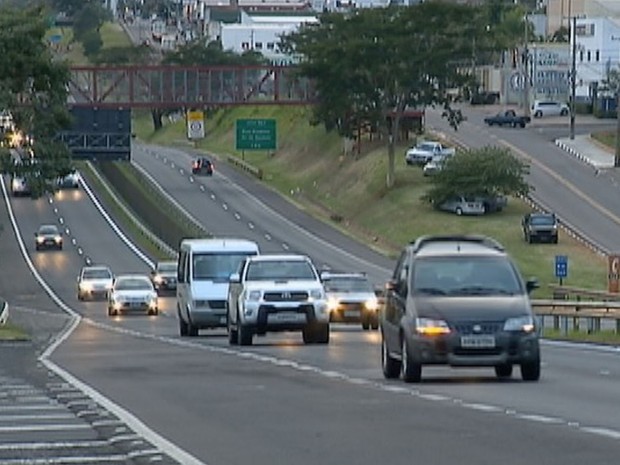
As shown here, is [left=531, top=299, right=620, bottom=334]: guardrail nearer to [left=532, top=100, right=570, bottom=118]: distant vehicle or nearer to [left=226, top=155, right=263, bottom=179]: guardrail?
[left=226, top=155, right=263, bottom=179]: guardrail

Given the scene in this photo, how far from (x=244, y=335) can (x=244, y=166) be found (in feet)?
308

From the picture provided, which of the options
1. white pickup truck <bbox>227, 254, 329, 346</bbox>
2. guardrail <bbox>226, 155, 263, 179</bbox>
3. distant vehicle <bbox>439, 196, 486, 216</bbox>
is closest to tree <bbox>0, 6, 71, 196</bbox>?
white pickup truck <bbox>227, 254, 329, 346</bbox>

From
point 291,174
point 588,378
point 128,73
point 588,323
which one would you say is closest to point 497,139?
point 291,174

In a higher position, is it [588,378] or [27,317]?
[588,378]

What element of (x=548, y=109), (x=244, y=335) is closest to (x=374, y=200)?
(x=548, y=109)

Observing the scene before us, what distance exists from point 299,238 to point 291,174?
1155 inches

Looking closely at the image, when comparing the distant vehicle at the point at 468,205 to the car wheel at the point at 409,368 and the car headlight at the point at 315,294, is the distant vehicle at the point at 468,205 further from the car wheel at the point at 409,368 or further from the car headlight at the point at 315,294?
the car wheel at the point at 409,368

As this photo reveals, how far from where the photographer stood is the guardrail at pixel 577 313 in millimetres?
40625

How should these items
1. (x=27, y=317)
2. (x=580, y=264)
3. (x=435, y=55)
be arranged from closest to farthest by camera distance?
(x=27, y=317)
(x=580, y=264)
(x=435, y=55)

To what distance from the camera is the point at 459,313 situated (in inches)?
915

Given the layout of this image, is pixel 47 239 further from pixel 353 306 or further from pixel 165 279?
pixel 353 306

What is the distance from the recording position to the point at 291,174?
12544 cm

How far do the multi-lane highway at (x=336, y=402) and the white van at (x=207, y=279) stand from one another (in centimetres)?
53

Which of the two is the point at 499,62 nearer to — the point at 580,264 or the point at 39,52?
the point at 580,264
